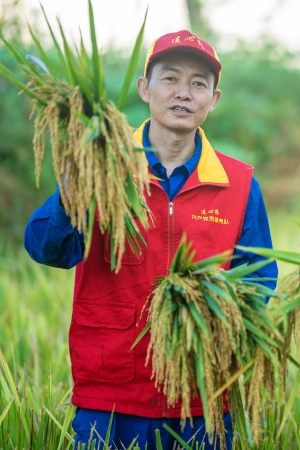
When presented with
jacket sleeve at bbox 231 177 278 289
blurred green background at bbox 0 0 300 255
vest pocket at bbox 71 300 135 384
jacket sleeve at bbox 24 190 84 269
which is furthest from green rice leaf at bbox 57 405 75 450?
blurred green background at bbox 0 0 300 255

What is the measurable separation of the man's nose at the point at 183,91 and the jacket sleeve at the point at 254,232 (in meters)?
0.46

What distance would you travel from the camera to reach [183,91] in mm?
2396

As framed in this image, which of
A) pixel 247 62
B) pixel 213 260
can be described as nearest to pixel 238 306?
→ pixel 213 260

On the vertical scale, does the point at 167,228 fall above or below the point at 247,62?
below

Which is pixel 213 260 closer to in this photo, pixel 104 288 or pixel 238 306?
pixel 238 306

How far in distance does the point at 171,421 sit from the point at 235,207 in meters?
0.89

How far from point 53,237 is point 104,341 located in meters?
→ 0.53

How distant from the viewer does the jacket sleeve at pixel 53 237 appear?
2.03 metres

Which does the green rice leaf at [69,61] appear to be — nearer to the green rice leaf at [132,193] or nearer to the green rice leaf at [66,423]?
the green rice leaf at [132,193]

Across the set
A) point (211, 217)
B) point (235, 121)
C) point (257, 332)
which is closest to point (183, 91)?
point (211, 217)

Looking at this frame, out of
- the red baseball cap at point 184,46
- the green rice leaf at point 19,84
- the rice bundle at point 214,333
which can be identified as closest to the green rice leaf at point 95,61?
the green rice leaf at point 19,84

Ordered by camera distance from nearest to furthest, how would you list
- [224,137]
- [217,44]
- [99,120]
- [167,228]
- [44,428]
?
1. [99,120]
2. [167,228]
3. [44,428]
4. [224,137]
5. [217,44]

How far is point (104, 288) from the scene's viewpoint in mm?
2361

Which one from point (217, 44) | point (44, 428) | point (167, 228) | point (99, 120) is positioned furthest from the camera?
point (217, 44)
